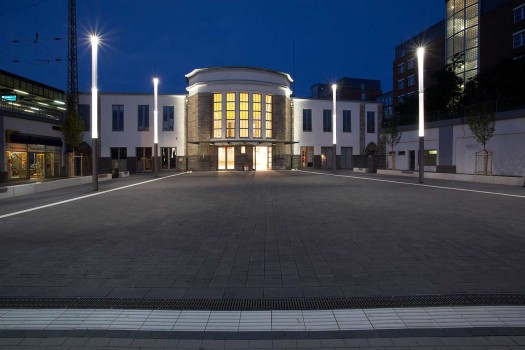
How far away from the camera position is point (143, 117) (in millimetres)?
47812

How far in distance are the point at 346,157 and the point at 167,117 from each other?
24.1 m

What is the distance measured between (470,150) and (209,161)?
26.8 meters

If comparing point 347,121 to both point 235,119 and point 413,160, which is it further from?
point 235,119

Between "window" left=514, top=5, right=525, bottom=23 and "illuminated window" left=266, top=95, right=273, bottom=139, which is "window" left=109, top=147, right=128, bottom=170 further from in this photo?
"window" left=514, top=5, right=525, bottom=23

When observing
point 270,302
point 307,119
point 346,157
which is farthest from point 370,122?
point 270,302

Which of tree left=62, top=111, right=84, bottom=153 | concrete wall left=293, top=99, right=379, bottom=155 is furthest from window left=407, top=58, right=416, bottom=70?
tree left=62, top=111, right=84, bottom=153

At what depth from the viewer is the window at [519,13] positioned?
5131cm

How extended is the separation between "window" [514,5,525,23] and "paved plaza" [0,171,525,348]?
52.4 m

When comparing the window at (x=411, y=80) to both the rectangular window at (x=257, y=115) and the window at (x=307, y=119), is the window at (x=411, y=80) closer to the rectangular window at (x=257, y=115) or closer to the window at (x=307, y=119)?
the window at (x=307, y=119)

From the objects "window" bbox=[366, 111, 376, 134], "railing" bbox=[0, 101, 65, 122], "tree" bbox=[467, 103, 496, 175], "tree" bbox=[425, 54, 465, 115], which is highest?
"tree" bbox=[425, 54, 465, 115]

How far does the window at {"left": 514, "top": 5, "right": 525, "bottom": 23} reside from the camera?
51.3 m

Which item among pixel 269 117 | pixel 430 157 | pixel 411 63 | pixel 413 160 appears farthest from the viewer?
pixel 411 63

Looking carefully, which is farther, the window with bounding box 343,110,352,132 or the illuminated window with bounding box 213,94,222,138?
the window with bounding box 343,110,352,132

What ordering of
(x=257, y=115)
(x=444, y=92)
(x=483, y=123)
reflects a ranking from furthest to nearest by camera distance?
(x=444, y=92), (x=257, y=115), (x=483, y=123)
